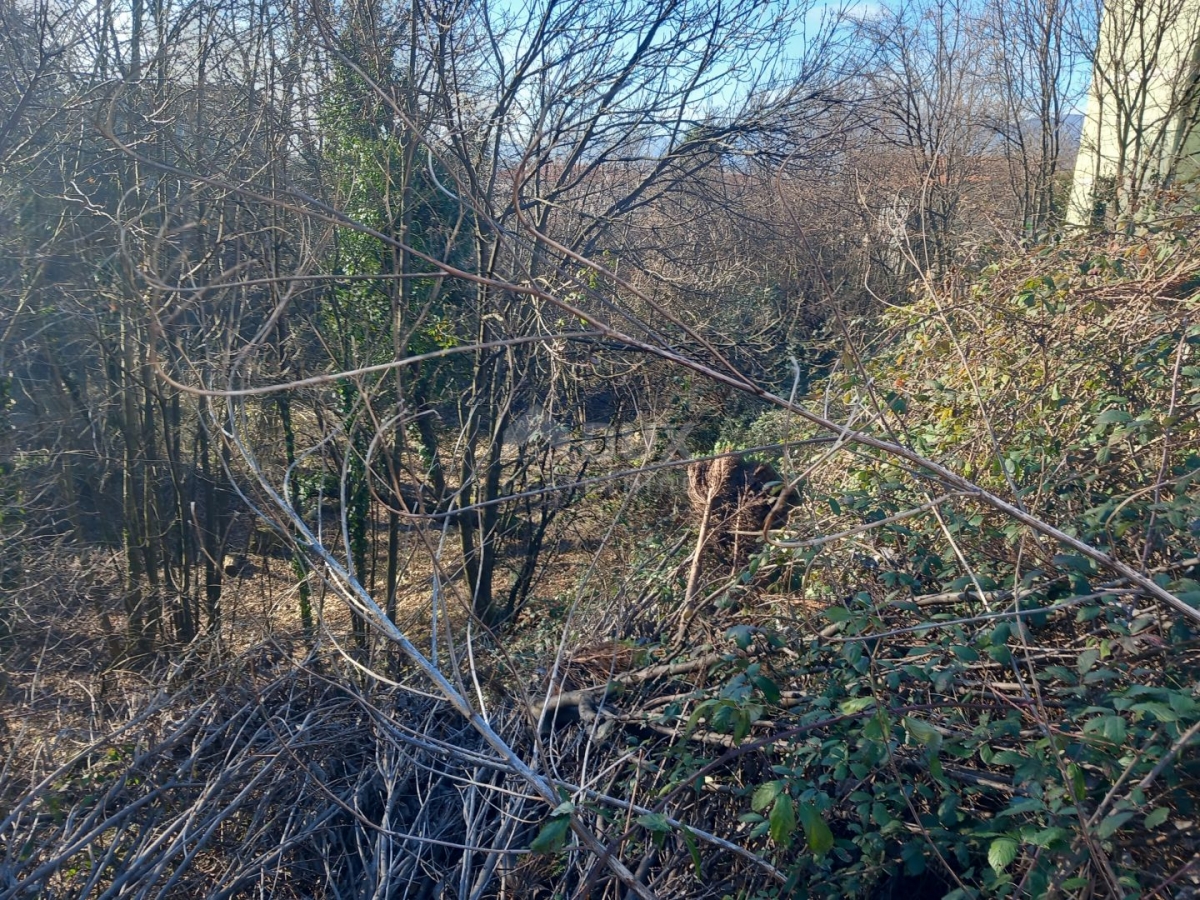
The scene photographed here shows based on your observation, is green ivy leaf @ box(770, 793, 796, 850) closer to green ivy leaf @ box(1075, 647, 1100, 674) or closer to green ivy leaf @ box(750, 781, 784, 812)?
green ivy leaf @ box(750, 781, 784, 812)

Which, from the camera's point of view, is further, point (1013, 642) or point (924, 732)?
point (1013, 642)

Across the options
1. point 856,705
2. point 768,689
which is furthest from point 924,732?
point 768,689

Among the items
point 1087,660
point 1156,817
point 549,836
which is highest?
point 1087,660

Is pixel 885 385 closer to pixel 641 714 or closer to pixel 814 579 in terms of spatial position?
pixel 814 579

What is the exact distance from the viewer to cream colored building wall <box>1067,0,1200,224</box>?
7.75 m

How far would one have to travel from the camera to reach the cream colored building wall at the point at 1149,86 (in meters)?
7.75

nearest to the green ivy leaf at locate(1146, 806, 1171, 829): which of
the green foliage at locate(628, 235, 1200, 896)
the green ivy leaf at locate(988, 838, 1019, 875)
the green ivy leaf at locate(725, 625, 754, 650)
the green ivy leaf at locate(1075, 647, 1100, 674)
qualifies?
the green foliage at locate(628, 235, 1200, 896)

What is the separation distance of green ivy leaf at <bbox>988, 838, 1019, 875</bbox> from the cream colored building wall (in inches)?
264

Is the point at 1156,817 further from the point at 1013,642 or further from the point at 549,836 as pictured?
the point at 549,836

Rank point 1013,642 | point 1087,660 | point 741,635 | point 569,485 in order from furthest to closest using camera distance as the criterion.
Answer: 1. point 1013,642
2. point 741,635
3. point 1087,660
4. point 569,485

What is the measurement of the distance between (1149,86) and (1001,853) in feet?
28.4

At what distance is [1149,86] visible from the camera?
27.4ft

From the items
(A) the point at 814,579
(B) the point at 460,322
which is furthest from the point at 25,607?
(A) the point at 814,579

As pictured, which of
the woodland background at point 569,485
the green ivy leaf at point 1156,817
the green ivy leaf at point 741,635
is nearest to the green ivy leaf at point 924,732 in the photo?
the woodland background at point 569,485
